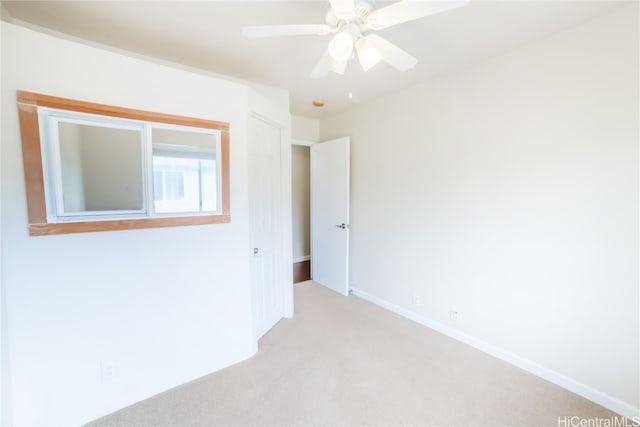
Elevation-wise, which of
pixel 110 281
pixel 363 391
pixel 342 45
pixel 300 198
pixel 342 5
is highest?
pixel 342 5

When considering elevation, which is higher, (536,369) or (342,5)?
(342,5)

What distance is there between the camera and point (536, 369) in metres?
2.04

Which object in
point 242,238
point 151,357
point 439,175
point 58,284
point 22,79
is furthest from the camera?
point 439,175

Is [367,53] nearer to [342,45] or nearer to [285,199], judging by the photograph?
[342,45]

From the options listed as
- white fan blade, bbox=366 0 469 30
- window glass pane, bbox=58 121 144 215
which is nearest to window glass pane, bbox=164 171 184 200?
window glass pane, bbox=58 121 144 215

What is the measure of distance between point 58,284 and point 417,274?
2.80 meters

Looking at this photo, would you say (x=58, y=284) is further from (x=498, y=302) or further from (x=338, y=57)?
(x=498, y=302)

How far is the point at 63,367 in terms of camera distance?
5.14 feet

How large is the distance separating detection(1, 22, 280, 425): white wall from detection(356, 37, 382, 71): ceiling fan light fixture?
97cm

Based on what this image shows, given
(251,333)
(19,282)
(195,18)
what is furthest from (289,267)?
(195,18)

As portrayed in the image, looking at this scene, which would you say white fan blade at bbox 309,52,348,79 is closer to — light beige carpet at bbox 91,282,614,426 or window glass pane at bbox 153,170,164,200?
window glass pane at bbox 153,170,164,200

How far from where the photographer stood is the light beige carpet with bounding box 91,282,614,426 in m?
1.67

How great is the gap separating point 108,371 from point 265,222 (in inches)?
58.8

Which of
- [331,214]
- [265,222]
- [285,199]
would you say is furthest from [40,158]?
[331,214]
